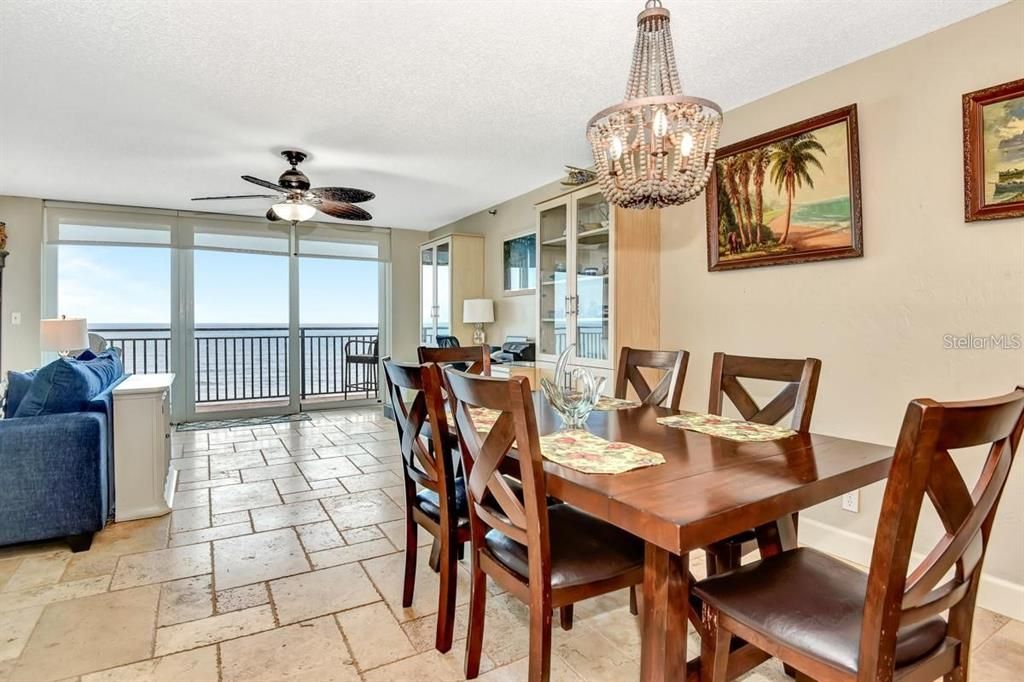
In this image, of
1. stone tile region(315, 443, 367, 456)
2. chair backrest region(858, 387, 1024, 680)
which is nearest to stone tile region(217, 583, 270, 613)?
stone tile region(315, 443, 367, 456)

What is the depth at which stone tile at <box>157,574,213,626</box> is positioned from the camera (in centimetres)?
199

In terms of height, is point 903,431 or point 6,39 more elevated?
point 6,39

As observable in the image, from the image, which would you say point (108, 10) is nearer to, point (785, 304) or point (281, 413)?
point (785, 304)

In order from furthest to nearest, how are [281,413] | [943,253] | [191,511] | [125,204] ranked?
[281,413] < [125,204] < [191,511] < [943,253]

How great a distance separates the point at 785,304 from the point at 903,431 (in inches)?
81.6

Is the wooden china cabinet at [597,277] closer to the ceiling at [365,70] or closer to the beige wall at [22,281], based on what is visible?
the ceiling at [365,70]

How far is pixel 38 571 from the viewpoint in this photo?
2.34 m

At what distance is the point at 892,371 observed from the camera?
235 cm

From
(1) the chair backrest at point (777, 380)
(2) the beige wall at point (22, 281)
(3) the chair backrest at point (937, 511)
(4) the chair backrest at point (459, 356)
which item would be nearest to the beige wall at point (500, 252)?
(4) the chair backrest at point (459, 356)

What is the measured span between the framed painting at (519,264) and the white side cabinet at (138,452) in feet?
9.82

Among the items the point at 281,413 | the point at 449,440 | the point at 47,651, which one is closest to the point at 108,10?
the point at 449,440

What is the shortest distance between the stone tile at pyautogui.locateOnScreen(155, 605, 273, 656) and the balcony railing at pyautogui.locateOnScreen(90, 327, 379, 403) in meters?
4.52

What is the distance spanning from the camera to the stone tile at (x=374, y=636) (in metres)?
1.77

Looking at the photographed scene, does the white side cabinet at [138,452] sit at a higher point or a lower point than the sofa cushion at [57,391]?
lower
